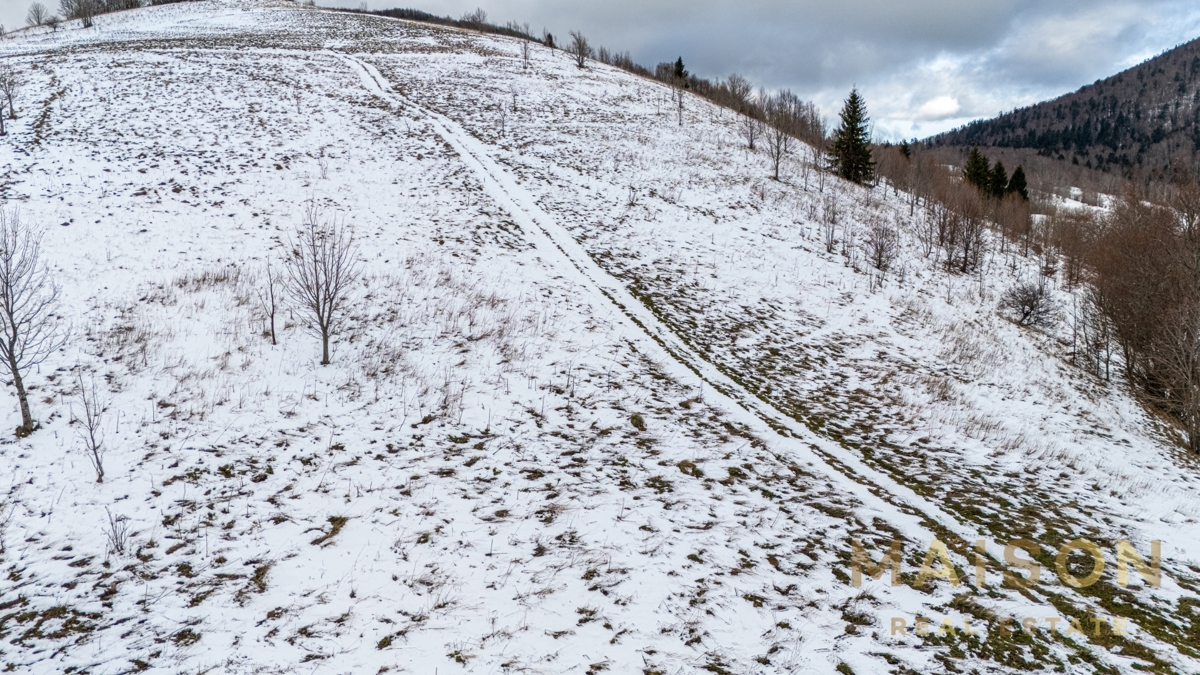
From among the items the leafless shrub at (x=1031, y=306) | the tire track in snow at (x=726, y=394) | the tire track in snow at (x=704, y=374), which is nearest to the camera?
the tire track in snow at (x=726, y=394)

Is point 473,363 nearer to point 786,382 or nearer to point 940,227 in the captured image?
point 786,382

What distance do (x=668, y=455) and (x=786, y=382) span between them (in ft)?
16.7

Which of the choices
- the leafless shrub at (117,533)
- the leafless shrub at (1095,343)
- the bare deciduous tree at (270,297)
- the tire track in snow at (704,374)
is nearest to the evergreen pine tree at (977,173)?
the leafless shrub at (1095,343)

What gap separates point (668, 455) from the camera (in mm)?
8766

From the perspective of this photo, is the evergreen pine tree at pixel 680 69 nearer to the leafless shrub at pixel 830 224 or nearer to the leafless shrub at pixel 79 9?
the leafless shrub at pixel 830 224

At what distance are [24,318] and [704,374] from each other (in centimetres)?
1212

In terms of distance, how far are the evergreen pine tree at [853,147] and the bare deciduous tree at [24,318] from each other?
43.6m

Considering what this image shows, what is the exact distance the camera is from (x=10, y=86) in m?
24.4

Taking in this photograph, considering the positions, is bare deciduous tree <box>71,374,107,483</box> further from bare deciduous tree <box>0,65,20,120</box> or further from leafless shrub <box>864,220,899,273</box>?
leafless shrub <box>864,220,899,273</box>

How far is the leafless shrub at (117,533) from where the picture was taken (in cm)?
574

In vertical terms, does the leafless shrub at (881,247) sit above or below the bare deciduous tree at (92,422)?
above

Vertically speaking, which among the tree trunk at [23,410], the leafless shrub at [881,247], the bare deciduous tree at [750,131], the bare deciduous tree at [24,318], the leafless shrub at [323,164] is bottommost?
the tree trunk at [23,410]

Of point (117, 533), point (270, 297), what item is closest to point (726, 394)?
point (117, 533)

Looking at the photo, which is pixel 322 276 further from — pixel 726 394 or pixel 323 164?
pixel 323 164
